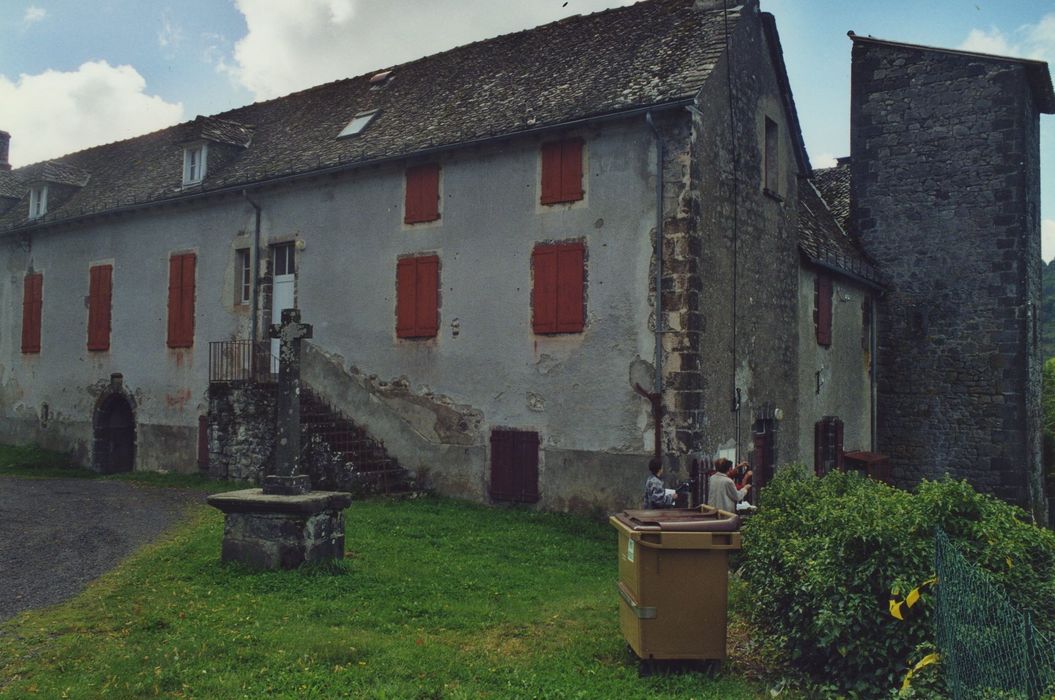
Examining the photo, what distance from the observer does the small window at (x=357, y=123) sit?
17406 millimetres

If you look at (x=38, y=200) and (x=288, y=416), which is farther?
(x=38, y=200)

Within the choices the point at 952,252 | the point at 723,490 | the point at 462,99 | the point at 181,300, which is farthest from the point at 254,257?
the point at 952,252

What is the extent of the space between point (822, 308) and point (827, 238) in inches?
70.6

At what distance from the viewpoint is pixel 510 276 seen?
1420cm

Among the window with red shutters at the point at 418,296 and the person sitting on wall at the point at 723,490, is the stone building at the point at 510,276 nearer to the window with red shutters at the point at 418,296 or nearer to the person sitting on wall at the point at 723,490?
the window with red shutters at the point at 418,296

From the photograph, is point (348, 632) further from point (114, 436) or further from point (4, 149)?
point (4, 149)

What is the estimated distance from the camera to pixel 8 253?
2347cm

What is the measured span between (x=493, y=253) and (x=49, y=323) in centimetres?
1394

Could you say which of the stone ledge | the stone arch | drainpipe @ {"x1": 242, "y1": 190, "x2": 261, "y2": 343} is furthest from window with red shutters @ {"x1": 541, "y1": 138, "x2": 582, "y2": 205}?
the stone arch

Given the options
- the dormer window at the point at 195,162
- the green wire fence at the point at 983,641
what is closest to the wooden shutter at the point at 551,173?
the green wire fence at the point at 983,641

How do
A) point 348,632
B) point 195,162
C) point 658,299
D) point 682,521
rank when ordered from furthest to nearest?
1. point 195,162
2. point 658,299
3. point 348,632
4. point 682,521

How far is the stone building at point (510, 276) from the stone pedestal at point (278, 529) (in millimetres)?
5095

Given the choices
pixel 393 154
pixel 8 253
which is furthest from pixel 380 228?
pixel 8 253

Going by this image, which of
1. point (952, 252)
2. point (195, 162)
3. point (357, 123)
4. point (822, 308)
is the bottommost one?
point (822, 308)
